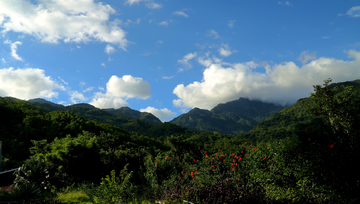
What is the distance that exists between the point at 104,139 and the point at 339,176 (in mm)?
16326

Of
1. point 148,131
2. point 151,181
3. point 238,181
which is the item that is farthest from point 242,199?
point 148,131

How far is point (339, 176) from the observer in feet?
17.4

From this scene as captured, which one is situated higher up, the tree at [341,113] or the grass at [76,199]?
the tree at [341,113]

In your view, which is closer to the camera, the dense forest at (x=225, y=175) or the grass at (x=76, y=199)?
the dense forest at (x=225, y=175)

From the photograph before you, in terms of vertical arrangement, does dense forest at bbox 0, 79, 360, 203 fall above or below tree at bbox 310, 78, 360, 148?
below

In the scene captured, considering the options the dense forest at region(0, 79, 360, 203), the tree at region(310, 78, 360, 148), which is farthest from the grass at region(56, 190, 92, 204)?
the tree at region(310, 78, 360, 148)

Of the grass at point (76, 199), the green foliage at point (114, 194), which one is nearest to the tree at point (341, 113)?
the green foliage at point (114, 194)

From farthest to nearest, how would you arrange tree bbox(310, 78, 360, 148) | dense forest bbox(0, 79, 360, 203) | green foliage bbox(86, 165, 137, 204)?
tree bbox(310, 78, 360, 148)
green foliage bbox(86, 165, 137, 204)
dense forest bbox(0, 79, 360, 203)

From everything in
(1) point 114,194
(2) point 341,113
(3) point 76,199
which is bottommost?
(3) point 76,199

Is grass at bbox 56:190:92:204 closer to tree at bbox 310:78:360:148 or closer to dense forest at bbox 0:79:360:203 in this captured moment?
dense forest at bbox 0:79:360:203

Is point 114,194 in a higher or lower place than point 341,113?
lower

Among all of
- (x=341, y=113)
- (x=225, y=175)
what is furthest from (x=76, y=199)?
→ (x=341, y=113)

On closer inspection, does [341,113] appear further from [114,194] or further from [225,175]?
[114,194]

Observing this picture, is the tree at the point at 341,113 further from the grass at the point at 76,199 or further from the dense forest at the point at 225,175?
the grass at the point at 76,199
